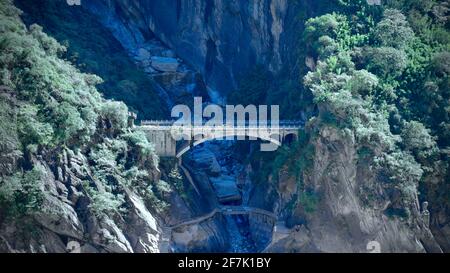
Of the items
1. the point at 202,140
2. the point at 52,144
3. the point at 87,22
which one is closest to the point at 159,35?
the point at 87,22

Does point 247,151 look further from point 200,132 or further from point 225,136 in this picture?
point 200,132

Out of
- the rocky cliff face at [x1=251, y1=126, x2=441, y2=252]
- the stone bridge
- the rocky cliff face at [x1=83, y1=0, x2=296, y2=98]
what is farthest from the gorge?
the rocky cliff face at [x1=83, y1=0, x2=296, y2=98]

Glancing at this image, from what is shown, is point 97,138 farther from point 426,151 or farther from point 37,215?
point 426,151

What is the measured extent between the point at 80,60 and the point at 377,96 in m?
22.5

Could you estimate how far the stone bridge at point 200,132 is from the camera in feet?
353

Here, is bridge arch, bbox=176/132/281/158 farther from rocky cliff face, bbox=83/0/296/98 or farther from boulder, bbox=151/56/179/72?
boulder, bbox=151/56/179/72

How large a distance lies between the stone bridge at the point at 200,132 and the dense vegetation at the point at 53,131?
1757 millimetres

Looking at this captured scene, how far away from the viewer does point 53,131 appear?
99688mm

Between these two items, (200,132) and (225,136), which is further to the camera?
(225,136)

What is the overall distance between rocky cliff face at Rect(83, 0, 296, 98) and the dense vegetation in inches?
631

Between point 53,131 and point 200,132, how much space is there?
1277 centimetres

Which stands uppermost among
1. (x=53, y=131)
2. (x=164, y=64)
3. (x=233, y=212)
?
(x=164, y=64)

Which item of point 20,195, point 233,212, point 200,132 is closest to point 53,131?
point 20,195

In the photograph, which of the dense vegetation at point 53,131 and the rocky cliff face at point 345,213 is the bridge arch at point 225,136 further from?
the rocky cliff face at point 345,213
